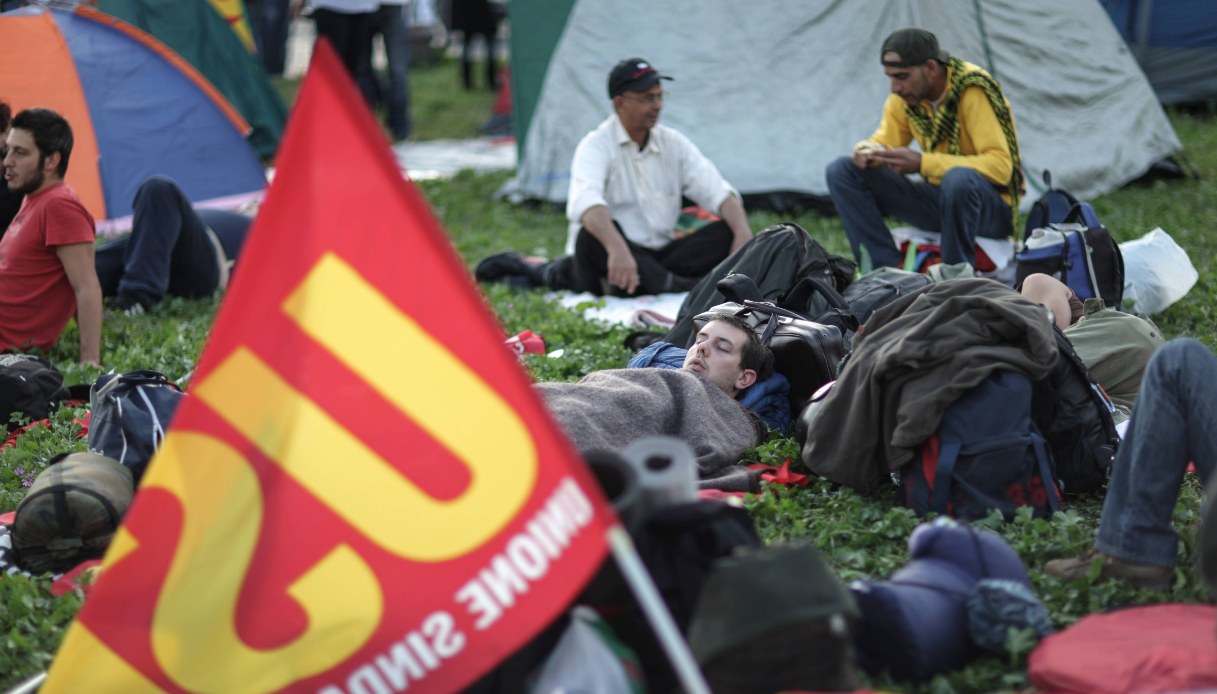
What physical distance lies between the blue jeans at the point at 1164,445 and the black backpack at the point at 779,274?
223cm

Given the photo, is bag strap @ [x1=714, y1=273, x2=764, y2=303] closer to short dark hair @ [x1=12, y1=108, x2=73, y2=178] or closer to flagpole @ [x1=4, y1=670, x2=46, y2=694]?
short dark hair @ [x1=12, y1=108, x2=73, y2=178]

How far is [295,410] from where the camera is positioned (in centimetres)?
262

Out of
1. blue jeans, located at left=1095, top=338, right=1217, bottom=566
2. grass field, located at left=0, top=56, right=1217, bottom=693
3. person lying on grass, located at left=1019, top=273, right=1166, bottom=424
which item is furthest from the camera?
person lying on grass, located at left=1019, top=273, right=1166, bottom=424

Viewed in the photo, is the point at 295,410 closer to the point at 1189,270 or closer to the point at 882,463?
the point at 882,463

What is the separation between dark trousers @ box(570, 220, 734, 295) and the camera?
7.37 meters

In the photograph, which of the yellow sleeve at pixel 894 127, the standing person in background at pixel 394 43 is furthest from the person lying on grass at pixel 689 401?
the standing person in background at pixel 394 43

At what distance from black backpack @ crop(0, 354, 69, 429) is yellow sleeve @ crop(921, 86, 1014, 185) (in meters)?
4.33

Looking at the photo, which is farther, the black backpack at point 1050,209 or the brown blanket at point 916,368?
the black backpack at point 1050,209

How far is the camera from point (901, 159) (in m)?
6.90

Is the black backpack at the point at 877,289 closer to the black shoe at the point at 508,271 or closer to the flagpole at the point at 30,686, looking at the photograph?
the black shoe at the point at 508,271

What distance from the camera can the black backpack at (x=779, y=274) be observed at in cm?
564

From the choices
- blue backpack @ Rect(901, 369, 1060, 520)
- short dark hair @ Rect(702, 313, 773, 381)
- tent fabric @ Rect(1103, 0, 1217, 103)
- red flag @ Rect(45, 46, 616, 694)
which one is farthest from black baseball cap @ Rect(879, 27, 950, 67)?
tent fabric @ Rect(1103, 0, 1217, 103)

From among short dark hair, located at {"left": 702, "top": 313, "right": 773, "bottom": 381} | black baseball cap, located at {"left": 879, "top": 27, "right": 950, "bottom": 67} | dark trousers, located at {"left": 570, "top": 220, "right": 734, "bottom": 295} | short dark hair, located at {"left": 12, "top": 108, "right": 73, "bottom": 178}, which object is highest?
black baseball cap, located at {"left": 879, "top": 27, "right": 950, "bottom": 67}

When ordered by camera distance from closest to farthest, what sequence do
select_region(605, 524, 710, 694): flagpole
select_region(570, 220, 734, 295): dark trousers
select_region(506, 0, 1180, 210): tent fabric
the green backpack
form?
select_region(605, 524, 710, 694): flagpole
the green backpack
select_region(570, 220, 734, 295): dark trousers
select_region(506, 0, 1180, 210): tent fabric
